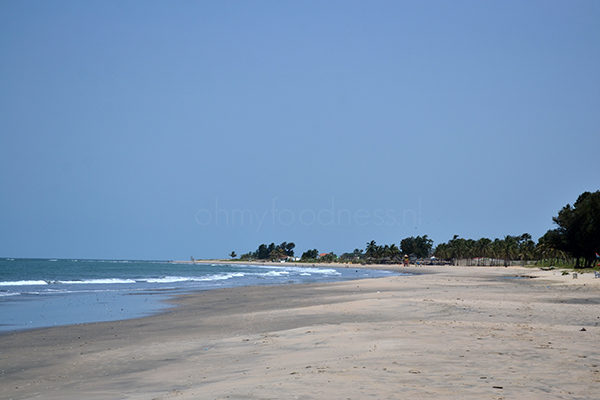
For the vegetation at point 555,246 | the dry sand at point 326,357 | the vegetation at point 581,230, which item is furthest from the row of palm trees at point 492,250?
the dry sand at point 326,357

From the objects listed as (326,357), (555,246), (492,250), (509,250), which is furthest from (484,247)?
(326,357)

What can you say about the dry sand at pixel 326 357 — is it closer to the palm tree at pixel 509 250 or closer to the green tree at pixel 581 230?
the green tree at pixel 581 230

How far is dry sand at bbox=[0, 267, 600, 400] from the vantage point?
23.2 ft

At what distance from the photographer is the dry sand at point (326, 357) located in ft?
23.2

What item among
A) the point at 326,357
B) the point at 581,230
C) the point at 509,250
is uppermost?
the point at 581,230

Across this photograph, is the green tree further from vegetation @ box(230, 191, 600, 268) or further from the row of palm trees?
the row of palm trees

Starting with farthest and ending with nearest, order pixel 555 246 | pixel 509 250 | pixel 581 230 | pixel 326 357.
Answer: pixel 509 250 < pixel 555 246 < pixel 581 230 < pixel 326 357

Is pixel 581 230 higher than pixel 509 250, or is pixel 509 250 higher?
pixel 581 230

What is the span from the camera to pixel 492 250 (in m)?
152

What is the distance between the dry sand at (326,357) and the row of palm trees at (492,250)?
10627cm

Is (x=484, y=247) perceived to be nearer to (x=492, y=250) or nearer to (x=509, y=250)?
(x=492, y=250)

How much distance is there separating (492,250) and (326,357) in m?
155

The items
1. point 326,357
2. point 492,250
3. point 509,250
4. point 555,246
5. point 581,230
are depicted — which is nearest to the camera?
point 326,357

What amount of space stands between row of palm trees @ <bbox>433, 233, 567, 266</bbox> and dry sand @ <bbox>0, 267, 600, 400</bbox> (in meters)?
106
